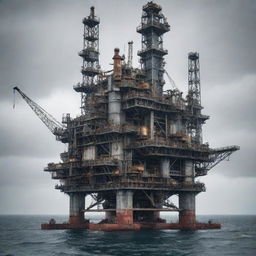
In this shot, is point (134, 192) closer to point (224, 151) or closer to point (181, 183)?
point (181, 183)

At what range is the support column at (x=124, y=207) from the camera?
8181 centimetres

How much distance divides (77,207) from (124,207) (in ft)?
56.8

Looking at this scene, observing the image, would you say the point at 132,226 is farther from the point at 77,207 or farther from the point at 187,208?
the point at 77,207

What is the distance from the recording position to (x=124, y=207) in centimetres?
8206

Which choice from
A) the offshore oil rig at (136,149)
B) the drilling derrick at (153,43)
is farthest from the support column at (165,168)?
the drilling derrick at (153,43)

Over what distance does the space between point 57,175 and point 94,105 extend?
1686 centimetres

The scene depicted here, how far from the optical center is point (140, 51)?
101062 millimetres

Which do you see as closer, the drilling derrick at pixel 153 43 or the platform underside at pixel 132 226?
the platform underside at pixel 132 226

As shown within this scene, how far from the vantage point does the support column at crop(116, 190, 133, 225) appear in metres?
81.8

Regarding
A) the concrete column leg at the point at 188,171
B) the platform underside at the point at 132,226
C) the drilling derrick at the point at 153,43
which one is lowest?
the platform underside at the point at 132,226

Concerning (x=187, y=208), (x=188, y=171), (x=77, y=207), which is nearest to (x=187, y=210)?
(x=187, y=208)

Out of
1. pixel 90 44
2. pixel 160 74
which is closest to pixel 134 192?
pixel 160 74

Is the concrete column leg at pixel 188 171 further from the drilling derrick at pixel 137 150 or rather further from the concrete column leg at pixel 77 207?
the concrete column leg at pixel 77 207

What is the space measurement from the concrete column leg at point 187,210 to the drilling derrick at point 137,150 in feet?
0.64
